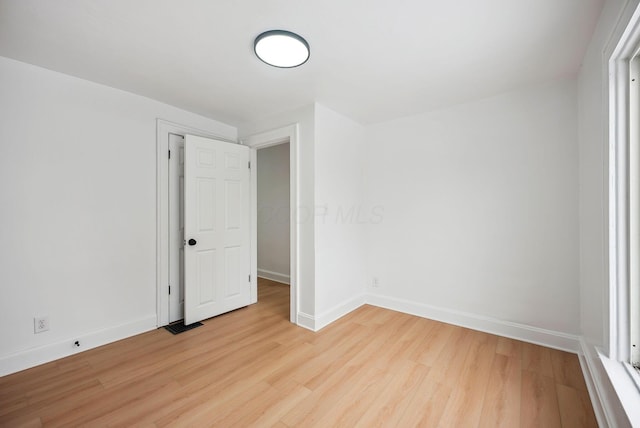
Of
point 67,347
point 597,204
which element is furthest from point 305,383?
point 597,204

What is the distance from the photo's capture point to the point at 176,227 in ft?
9.92

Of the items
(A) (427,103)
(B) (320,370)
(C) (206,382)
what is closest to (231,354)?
(C) (206,382)

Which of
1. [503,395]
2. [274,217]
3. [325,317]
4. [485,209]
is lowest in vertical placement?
[503,395]

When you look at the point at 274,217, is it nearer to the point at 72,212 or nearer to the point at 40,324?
the point at 72,212

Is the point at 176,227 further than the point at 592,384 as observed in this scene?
Yes

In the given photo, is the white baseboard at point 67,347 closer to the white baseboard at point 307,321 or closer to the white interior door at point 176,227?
the white interior door at point 176,227

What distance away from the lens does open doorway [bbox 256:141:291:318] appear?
4.75 meters

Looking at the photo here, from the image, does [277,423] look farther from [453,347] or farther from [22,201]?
[22,201]

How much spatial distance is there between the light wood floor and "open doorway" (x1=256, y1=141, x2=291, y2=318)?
2123 mm

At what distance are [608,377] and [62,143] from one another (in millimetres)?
4177

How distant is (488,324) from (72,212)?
4158 millimetres

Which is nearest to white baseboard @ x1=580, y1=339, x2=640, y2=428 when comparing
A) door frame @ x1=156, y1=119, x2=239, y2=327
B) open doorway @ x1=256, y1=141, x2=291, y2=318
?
door frame @ x1=156, y1=119, x2=239, y2=327

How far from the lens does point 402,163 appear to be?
331 cm

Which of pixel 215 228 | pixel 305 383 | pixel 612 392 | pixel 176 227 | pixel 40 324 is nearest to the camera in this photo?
pixel 612 392
